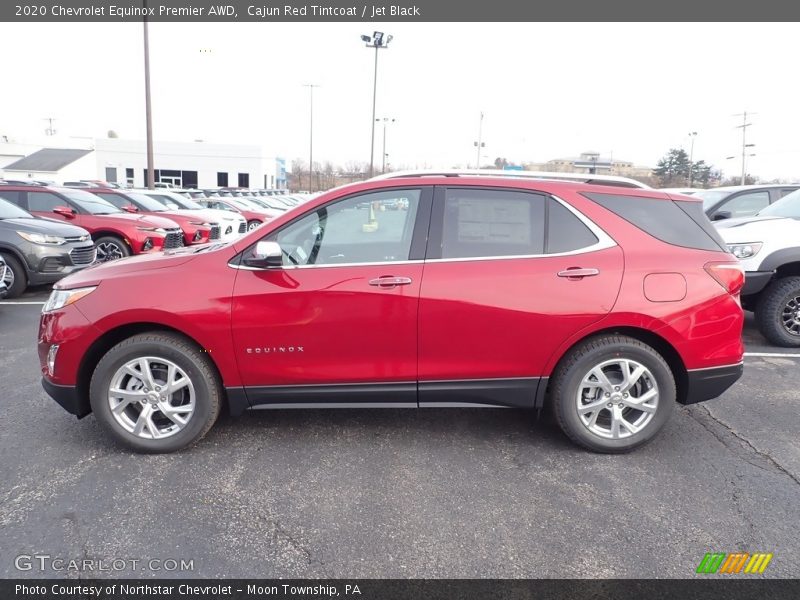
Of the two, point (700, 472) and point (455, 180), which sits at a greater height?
point (455, 180)

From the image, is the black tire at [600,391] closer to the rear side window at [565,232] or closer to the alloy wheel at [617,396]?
the alloy wheel at [617,396]

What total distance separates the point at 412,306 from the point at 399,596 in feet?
5.22

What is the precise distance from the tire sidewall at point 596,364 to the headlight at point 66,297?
302 cm

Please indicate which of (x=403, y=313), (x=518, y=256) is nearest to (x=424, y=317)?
(x=403, y=313)

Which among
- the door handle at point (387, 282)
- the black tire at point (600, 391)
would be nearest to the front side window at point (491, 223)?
the door handle at point (387, 282)

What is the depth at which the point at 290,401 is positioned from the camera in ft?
11.7

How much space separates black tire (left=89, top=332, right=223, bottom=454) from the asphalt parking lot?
0.42 feet

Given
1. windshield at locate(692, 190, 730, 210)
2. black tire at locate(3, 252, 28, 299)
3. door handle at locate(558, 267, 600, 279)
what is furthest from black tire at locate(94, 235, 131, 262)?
windshield at locate(692, 190, 730, 210)

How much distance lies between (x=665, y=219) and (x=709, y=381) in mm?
1072

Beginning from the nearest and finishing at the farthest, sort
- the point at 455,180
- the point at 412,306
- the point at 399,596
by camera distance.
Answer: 1. the point at 399,596
2. the point at 412,306
3. the point at 455,180

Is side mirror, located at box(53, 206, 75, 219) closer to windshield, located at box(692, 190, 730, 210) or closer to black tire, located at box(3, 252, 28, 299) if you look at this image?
black tire, located at box(3, 252, 28, 299)

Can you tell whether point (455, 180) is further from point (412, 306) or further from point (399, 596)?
point (399, 596)

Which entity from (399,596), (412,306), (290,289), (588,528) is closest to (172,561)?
(399,596)

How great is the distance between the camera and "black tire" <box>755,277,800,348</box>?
6137mm
